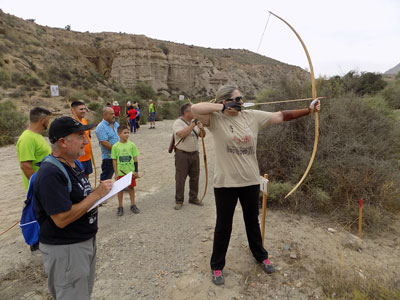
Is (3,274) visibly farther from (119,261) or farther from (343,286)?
(343,286)

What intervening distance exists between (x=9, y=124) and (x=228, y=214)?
39.4ft

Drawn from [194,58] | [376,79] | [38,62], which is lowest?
[376,79]

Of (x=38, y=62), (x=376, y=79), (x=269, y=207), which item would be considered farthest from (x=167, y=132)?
(x=38, y=62)

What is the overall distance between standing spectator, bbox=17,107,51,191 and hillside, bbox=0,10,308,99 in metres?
14.3

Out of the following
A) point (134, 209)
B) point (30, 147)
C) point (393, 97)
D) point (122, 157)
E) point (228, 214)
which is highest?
point (393, 97)

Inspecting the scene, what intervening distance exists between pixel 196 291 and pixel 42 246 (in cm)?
158

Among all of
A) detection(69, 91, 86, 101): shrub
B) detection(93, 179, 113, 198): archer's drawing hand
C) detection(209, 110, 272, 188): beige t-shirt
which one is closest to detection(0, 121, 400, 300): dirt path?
detection(209, 110, 272, 188): beige t-shirt

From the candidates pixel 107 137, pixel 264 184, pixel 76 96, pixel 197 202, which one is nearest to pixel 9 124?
pixel 76 96

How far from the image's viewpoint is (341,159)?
4.50 m

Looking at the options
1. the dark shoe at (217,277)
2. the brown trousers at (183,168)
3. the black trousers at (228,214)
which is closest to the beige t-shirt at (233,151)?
the black trousers at (228,214)

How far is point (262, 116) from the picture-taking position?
101 inches

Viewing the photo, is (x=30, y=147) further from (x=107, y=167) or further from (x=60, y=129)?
(x=60, y=129)

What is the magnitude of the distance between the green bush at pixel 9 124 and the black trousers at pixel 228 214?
10812 mm

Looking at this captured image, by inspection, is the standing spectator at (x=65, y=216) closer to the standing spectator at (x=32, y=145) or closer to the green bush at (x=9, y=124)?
the standing spectator at (x=32, y=145)
